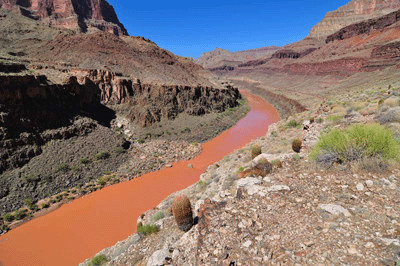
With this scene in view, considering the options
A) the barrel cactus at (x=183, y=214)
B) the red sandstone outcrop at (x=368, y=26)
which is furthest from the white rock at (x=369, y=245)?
the red sandstone outcrop at (x=368, y=26)

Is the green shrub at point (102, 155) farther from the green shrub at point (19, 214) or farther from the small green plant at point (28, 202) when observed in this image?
the green shrub at point (19, 214)

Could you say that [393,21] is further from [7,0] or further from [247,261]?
[7,0]

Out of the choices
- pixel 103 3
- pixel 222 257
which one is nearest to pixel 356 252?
pixel 222 257

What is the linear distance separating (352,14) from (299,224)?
543 feet

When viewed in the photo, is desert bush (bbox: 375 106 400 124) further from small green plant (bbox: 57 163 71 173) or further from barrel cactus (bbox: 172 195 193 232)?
small green plant (bbox: 57 163 71 173)

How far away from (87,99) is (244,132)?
23.2 m

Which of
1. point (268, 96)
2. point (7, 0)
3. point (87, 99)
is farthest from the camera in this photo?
point (7, 0)

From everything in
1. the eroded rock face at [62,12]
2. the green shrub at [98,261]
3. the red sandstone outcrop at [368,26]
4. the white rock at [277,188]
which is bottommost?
the green shrub at [98,261]

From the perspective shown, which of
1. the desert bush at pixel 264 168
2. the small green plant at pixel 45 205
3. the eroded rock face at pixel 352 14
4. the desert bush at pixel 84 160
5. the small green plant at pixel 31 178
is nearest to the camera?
the desert bush at pixel 264 168

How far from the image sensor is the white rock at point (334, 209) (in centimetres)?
447

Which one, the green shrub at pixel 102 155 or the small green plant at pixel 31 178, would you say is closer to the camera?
the small green plant at pixel 31 178

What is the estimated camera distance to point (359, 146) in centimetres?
636

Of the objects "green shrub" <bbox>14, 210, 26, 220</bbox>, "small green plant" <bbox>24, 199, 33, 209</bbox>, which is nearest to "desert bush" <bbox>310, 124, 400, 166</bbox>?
"green shrub" <bbox>14, 210, 26, 220</bbox>

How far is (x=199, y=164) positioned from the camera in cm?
2183
